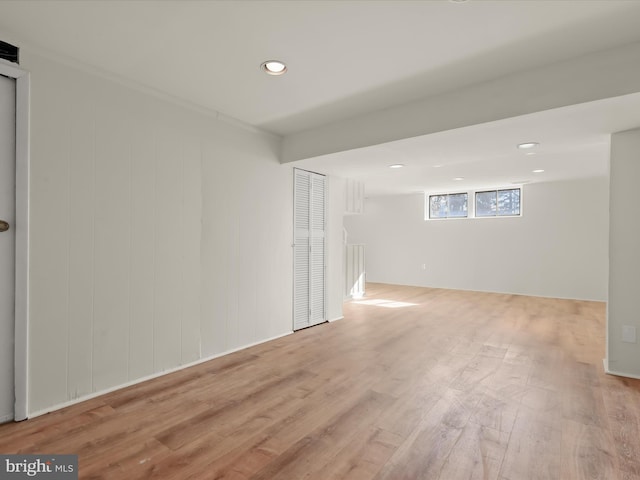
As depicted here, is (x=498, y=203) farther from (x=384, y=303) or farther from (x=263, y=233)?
(x=263, y=233)

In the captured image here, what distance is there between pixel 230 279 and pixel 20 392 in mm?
1701

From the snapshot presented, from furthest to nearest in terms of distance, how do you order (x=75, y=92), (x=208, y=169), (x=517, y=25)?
(x=208, y=169), (x=75, y=92), (x=517, y=25)

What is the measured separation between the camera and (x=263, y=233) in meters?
3.72

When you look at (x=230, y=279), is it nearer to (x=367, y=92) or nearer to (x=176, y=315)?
(x=176, y=315)

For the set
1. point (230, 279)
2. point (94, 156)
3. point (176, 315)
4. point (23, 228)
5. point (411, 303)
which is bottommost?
point (411, 303)

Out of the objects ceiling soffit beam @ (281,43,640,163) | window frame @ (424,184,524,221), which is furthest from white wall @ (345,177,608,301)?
ceiling soffit beam @ (281,43,640,163)

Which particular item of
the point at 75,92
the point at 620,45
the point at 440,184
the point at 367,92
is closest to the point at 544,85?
the point at 620,45

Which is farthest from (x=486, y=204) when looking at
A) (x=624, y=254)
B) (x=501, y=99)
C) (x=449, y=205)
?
(x=501, y=99)

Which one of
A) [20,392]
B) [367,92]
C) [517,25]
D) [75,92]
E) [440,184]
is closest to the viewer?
[517,25]

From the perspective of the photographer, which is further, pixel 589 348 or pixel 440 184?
pixel 440 184

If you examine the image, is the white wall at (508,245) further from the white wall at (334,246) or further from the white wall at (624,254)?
the white wall at (624,254)

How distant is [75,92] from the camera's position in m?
2.30

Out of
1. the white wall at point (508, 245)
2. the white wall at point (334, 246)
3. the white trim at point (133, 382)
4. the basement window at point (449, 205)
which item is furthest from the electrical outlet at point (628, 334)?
the basement window at point (449, 205)

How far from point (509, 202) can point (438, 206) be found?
154 centimetres
